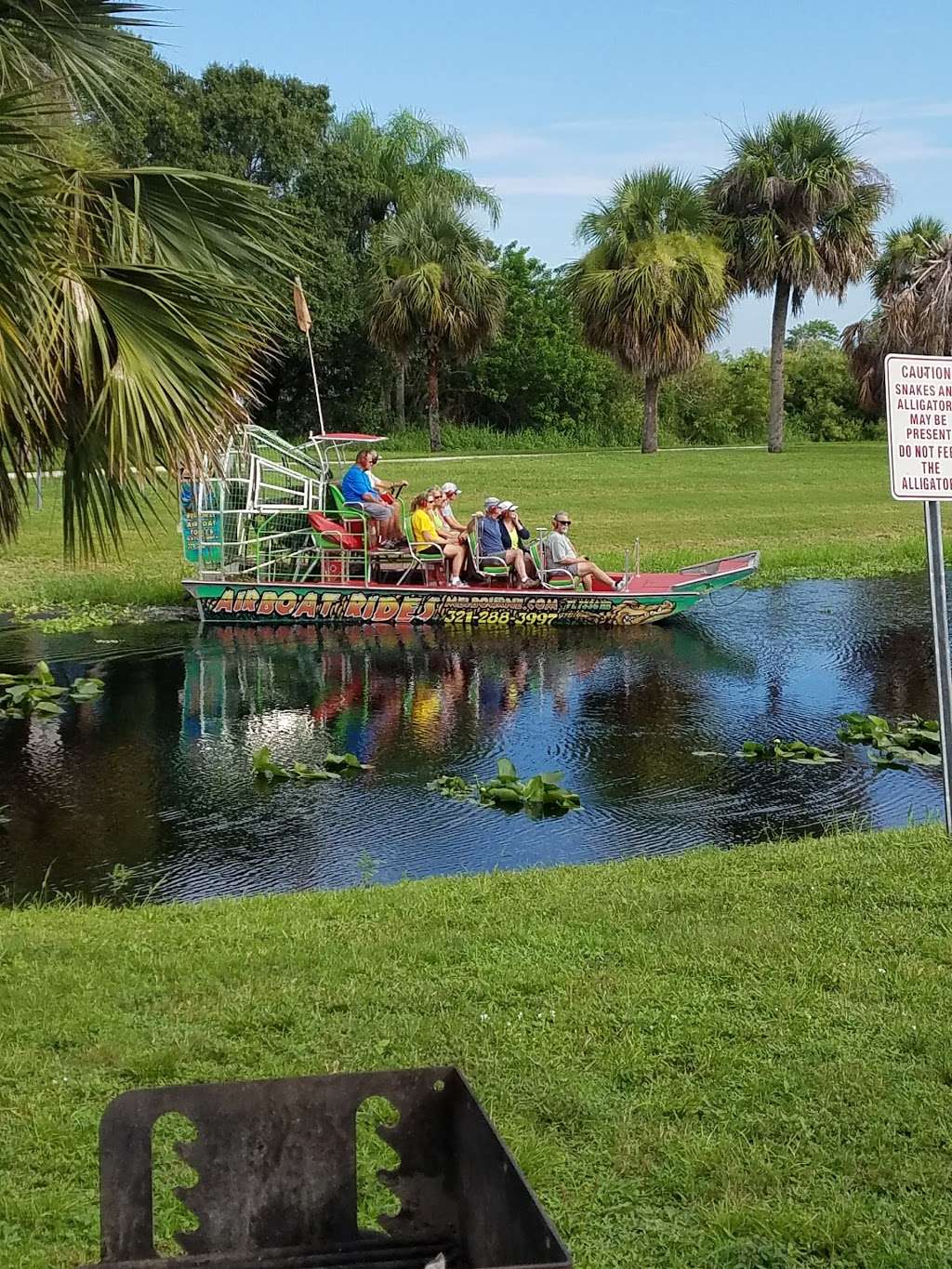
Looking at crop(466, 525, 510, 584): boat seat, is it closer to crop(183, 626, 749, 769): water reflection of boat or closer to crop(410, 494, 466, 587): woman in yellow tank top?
crop(410, 494, 466, 587): woman in yellow tank top

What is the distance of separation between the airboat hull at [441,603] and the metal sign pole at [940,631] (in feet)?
30.6

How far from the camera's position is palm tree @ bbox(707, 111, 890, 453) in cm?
4122

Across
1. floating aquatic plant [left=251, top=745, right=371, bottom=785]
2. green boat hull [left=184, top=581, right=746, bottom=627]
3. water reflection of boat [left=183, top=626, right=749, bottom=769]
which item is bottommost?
floating aquatic plant [left=251, top=745, right=371, bottom=785]

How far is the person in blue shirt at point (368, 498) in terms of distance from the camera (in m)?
17.2

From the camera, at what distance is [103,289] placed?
6957 mm

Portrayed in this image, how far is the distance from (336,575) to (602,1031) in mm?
13138

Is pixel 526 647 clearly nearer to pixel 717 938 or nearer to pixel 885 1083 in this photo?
pixel 717 938

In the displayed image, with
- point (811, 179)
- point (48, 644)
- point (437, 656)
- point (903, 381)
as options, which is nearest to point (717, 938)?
point (903, 381)

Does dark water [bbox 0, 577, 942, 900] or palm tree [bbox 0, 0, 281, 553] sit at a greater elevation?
palm tree [bbox 0, 0, 281, 553]

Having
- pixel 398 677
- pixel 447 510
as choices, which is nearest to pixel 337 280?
pixel 447 510

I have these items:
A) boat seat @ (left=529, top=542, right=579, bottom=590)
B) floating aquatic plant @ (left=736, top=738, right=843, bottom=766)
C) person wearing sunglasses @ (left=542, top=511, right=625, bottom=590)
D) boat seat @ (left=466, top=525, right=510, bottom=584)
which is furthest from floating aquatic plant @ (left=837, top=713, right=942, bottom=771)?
boat seat @ (left=466, top=525, right=510, bottom=584)

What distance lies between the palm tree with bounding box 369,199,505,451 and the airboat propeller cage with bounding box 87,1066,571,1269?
3976cm

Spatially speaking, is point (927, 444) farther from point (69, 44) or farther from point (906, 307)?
point (906, 307)

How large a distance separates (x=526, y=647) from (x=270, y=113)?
3512cm
